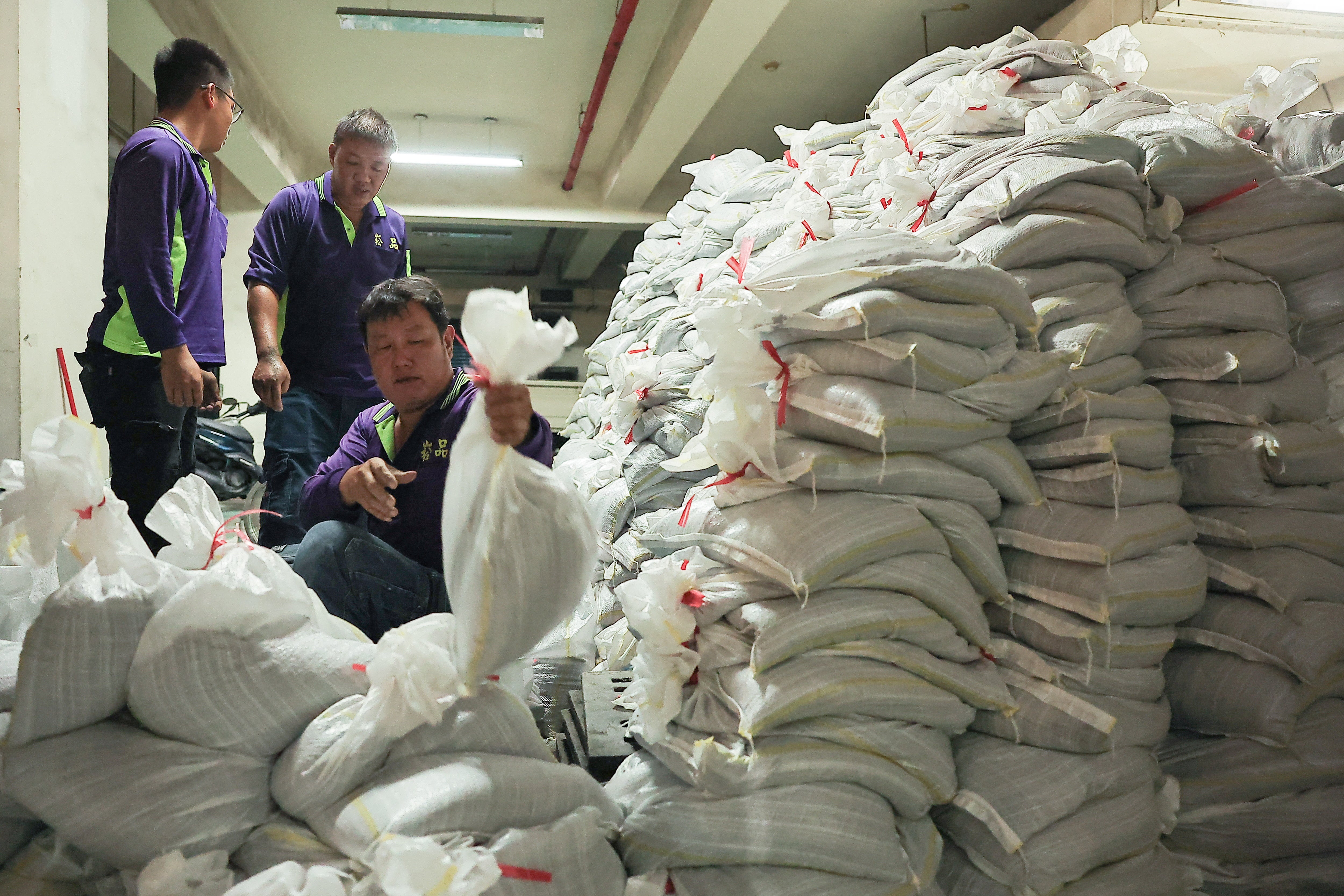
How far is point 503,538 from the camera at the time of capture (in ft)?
3.82

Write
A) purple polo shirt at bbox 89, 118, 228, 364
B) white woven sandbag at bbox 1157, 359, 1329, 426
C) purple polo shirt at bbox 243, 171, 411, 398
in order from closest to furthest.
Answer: white woven sandbag at bbox 1157, 359, 1329, 426, purple polo shirt at bbox 89, 118, 228, 364, purple polo shirt at bbox 243, 171, 411, 398

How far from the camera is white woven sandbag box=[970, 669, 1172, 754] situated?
1418mm

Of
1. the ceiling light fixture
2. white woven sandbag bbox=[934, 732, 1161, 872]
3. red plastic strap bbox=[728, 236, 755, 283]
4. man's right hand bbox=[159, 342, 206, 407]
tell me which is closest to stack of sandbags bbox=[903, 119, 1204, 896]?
white woven sandbag bbox=[934, 732, 1161, 872]

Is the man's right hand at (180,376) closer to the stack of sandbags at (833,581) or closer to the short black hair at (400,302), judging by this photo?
the short black hair at (400,302)

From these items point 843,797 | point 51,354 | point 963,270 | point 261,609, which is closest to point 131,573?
point 261,609

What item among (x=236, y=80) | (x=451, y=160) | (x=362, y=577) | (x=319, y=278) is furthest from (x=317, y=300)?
(x=451, y=160)

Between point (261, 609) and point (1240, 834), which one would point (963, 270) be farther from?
point (261, 609)

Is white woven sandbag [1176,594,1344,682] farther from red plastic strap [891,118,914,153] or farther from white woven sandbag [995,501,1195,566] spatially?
red plastic strap [891,118,914,153]

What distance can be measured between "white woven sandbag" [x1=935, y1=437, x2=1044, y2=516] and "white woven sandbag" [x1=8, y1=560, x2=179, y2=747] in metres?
1.21

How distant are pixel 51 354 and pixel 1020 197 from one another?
2.91 meters

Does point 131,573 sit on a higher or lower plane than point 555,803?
higher

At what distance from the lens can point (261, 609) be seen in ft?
4.03

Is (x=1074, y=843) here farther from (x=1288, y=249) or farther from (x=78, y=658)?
(x=78, y=658)

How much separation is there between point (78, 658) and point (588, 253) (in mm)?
10254
